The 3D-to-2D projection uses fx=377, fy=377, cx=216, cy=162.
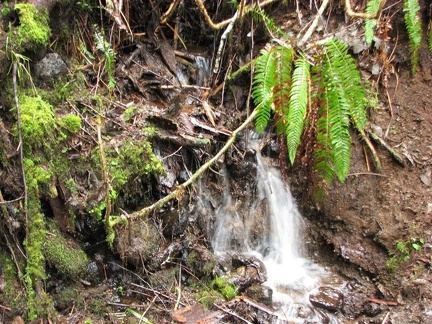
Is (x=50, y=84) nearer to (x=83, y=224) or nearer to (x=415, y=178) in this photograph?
(x=83, y=224)

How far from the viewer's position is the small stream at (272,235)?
3.97 metres

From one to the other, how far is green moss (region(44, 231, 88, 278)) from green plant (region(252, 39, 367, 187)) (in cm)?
200

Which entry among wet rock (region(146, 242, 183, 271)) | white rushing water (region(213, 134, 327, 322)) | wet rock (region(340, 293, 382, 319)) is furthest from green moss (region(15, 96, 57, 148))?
wet rock (region(340, 293, 382, 319))

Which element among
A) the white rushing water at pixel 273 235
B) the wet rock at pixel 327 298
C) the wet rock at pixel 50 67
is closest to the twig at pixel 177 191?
→ the white rushing water at pixel 273 235

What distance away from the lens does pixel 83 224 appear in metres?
3.02

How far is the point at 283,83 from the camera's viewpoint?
3.67 meters

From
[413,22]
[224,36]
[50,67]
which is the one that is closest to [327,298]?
[224,36]

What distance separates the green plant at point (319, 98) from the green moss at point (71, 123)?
1.68 m

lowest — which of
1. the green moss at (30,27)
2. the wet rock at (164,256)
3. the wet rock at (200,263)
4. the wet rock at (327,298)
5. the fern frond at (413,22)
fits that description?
the wet rock at (327,298)

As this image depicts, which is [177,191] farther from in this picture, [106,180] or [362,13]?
[362,13]

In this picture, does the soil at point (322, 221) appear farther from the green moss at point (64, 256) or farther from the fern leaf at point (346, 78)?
the fern leaf at point (346, 78)

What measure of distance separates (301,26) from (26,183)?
3768 mm

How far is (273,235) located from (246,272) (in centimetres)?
67

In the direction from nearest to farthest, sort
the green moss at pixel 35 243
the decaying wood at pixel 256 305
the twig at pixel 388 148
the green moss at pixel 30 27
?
the green moss at pixel 35 243, the green moss at pixel 30 27, the decaying wood at pixel 256 305, the twig at pixel 388 148
